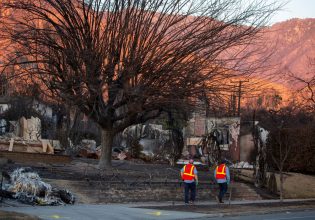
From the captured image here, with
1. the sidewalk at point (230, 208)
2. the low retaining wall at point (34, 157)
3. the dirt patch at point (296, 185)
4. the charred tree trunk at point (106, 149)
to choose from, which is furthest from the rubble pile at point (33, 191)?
the dirt patch at point (296, 185)

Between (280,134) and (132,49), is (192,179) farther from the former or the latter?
(280,134)

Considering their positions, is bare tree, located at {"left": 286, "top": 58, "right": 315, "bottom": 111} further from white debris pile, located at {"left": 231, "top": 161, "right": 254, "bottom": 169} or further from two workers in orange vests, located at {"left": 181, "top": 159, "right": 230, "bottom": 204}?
two workers in orange vests, located at {"left": 181, "top": 159, "right": 230, "bottom": 204}

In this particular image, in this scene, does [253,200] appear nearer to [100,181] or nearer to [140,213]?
[100,181]

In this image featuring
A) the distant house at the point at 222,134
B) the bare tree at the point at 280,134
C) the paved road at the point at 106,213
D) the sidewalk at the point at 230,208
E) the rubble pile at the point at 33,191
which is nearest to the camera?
the paved road at the point at 106,213

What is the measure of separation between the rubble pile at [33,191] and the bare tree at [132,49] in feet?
16.2

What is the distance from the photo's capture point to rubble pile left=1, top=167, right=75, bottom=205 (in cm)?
1823

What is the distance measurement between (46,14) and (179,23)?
Answer: 18.0 feet

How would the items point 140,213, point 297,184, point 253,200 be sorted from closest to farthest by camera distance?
point 140,213, point 253,200, point 297,184

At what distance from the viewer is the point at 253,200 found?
26734 millimetres

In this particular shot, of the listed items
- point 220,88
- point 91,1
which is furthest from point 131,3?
point 220,88

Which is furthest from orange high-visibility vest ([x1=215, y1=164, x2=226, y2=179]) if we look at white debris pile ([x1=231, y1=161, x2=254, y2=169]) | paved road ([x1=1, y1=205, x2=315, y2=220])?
white debris pile ([x1=231, y1=161, x2=254, y2=169])

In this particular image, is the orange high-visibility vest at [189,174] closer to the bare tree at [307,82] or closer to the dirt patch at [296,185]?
the dirt patch at [296,185]

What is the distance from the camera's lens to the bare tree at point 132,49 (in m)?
23.1

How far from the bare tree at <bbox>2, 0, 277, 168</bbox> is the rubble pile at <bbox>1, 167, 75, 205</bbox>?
493 centimetres
